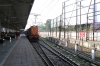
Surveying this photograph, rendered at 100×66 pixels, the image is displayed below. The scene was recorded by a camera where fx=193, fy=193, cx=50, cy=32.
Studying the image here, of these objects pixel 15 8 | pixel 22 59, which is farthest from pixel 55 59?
pixel 15 8

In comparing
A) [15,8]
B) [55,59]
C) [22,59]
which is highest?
[15,8]

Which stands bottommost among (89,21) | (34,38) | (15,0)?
(34,38)

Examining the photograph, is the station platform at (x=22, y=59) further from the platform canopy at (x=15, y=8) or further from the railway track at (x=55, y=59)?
the platform canopy at (x=15, y=8)

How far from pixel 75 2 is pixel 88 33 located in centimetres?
919

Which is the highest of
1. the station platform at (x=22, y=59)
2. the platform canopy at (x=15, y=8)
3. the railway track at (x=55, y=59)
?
the platform canopy at (x=15, y=8)

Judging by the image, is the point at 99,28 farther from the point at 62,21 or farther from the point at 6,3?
the point at 62,21

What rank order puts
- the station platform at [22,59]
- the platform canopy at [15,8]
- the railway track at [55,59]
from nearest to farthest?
the station platform at [22,59]
the railway track at [55,59]
the platform canopy at [15,8]

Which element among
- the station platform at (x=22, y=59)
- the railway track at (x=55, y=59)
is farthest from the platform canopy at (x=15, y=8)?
the station platform at (x=22, y=59)

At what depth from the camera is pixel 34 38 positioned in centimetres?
4644

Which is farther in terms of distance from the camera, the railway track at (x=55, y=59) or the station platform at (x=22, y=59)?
the railway track at (x=55, y=59)

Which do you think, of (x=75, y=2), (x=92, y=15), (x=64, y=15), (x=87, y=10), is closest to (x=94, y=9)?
(x=92, y=15)

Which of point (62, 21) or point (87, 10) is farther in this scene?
point (62, 21)

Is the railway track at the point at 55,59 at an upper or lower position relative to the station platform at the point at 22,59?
lower

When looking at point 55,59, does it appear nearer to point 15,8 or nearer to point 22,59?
point 22,59
